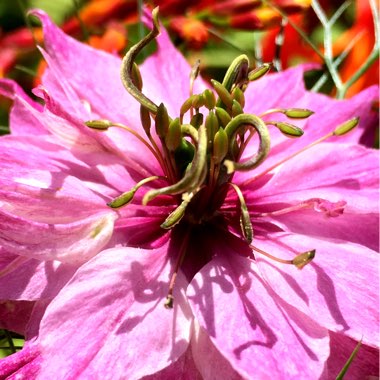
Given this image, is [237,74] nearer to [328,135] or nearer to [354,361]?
[328,135]

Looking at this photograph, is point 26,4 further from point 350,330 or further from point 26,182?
point 350,330

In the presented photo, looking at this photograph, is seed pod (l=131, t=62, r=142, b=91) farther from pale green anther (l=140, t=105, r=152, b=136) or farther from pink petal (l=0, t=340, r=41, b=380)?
pink petal (l=0, t=340, r=41, b=380)

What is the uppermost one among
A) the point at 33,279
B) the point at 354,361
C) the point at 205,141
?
the point at 205,141

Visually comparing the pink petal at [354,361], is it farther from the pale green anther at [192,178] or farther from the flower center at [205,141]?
the pale green anther at [192,178]

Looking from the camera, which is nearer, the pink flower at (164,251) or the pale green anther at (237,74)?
the pink flower at (164,251)

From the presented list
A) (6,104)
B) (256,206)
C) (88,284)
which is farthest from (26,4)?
(88,284)

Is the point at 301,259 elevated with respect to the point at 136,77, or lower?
lower

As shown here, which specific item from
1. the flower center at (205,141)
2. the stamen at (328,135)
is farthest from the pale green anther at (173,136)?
the stamen at (328,135)

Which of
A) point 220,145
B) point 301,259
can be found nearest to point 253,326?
→ point 301,259
